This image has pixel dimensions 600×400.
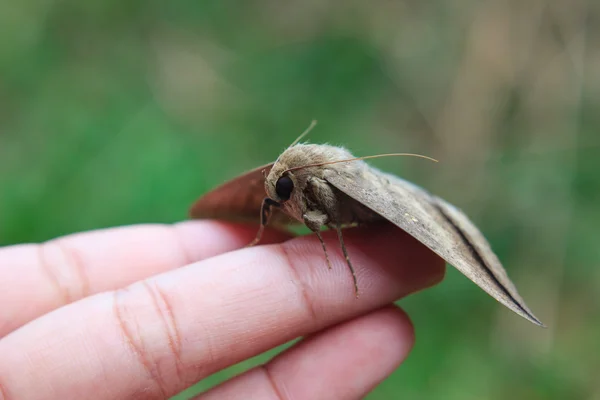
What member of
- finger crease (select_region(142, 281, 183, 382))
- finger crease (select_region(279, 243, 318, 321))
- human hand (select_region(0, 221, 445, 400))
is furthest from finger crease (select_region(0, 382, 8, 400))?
finger crease (select_region(279, 243, 318, 321))

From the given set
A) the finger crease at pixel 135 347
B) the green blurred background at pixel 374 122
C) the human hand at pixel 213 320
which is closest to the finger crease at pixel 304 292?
the human hand at pixel 213 320

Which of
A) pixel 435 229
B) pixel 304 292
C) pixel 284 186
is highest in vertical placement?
pixel 284 186

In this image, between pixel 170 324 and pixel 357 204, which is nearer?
pixel 170 324

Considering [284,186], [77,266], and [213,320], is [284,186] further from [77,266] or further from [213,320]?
[77,266]

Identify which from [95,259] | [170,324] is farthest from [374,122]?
[170,324]

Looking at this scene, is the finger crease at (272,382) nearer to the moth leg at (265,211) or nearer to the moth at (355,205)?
the moth at (355,205)

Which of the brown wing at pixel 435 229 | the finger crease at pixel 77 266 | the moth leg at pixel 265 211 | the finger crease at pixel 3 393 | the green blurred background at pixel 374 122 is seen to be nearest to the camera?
the finger crease at pixel 3 393

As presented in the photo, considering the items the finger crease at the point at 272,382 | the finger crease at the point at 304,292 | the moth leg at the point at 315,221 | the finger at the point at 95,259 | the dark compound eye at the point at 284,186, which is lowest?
the finger crease at the point at 272,382

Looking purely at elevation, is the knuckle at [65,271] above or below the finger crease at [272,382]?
above

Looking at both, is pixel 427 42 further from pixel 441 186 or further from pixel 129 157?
pixel 129 157
